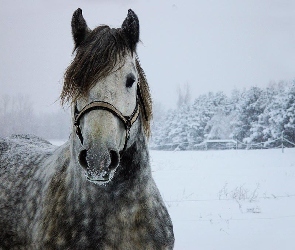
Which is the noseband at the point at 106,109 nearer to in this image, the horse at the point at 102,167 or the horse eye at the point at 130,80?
the horse at the point at 102,167

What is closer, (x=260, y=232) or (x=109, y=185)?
(x=109, y=185)

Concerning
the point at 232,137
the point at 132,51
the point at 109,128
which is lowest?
the point at 232,137

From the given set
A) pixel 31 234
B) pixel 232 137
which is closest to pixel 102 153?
pixel 31 234

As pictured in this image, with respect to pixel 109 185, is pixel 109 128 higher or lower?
higher

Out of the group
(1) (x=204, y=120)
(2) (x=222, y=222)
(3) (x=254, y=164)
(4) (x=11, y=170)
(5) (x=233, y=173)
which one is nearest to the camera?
(4) (x=11, y=170)

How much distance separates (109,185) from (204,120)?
30.7 meters

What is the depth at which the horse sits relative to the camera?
173cm

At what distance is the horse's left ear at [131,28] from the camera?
2.13m

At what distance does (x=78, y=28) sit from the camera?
210 centimetres

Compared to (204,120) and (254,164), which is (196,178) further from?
(204,120)

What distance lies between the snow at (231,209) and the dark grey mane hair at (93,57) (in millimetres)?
3114

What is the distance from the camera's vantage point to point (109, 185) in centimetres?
202

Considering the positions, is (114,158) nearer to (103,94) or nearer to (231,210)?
(103,94)

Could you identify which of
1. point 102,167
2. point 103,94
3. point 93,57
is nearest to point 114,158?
point 102,167
